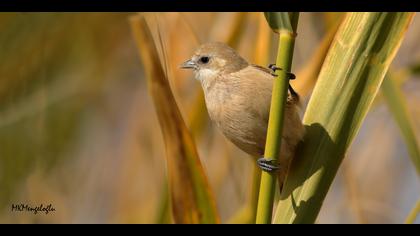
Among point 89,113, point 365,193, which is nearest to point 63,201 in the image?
point 89,113

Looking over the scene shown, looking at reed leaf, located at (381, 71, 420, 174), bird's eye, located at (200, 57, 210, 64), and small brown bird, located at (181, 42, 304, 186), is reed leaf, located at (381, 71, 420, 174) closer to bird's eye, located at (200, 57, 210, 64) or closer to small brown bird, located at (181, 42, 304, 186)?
small brown bird, located at (181, 42, 304, 186)

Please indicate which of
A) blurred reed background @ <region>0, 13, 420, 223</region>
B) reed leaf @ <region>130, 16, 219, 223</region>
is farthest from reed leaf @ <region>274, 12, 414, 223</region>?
blurred reed background @ <region>0, 13, 420, 223</region>

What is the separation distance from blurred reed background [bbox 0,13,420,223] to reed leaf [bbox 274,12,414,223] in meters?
0.83

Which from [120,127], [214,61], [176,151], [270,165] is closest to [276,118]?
[270,165]

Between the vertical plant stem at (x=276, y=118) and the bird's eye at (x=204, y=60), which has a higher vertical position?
the bird's eye at (x=204, y=60)

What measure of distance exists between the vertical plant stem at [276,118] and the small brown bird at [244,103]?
551mm

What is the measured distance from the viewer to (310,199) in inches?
73.3

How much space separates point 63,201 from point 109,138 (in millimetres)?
661

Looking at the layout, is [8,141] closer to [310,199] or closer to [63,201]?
[63,201]

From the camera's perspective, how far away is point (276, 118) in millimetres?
1604

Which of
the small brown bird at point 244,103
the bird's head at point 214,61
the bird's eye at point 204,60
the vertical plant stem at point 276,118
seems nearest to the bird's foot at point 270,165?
the vertical plant stem at point 276,118

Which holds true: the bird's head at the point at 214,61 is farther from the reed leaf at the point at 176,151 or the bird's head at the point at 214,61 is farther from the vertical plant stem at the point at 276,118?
the vertical plant stem at the point at 276,118

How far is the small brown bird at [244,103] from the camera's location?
2.36 metres

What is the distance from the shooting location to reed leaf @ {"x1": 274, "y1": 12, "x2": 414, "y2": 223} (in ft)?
Answer: 6.04
